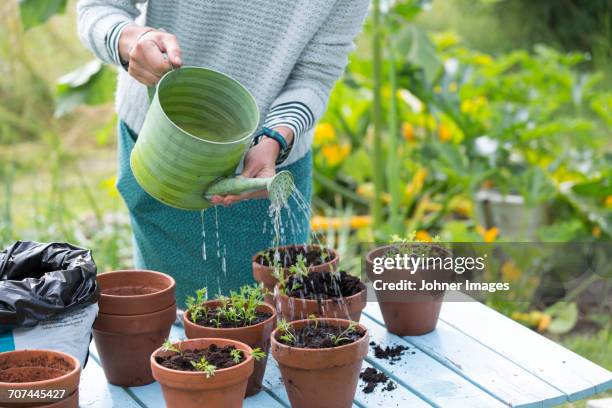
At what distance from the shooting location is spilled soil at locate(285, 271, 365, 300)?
1.75 meters

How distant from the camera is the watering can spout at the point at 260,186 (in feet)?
5.07

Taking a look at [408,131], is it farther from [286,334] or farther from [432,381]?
[286,334]

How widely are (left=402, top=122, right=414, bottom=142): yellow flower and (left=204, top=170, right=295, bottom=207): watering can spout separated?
2.63m

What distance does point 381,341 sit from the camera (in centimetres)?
188

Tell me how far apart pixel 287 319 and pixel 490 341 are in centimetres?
45

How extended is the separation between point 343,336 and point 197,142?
0.42 meters

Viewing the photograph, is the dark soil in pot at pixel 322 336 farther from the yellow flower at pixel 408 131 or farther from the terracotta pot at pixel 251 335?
the yellow flower at pixel 408 131

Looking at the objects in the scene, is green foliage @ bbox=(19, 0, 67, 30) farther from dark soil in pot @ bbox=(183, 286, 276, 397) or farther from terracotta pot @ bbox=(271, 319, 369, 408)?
terracotta pot @ bbox=(271, 319, 369, 408)

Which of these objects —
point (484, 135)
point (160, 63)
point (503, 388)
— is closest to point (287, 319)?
point (503, 388)

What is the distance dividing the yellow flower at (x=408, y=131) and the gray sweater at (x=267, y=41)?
89.6 inches

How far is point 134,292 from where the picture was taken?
1747mm

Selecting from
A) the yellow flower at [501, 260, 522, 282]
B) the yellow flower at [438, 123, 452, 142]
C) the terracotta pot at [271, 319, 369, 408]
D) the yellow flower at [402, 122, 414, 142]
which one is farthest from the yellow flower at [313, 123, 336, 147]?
the terracotta pot at [271, 319, 369, 408]

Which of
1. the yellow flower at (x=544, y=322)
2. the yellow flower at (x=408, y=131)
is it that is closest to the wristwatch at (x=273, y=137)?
the yellow flower at (x=544, y=322)

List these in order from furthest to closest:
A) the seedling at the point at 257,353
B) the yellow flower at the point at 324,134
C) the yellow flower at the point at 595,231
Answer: the yellow flower at the point at 324,134 → the yellow flower at the point at 595,231 → the seedling at the point at 257,353
